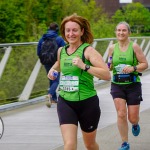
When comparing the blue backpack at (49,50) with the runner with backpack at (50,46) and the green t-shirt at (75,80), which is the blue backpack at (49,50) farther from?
the green t-shirt at (75,80)

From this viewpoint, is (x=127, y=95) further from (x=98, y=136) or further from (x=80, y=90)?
(x=80, y=90)

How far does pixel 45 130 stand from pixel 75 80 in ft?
11.9

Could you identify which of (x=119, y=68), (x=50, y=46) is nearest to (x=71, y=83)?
(x=119, y=68)

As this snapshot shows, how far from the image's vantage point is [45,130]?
29.7 feet

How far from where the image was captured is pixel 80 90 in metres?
5.57

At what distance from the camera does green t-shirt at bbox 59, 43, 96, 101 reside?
5535 millimetres

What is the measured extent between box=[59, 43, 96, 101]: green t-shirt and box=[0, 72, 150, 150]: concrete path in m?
2.12

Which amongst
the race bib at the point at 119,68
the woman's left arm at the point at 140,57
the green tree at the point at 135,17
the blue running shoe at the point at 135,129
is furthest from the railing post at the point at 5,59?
the green tree at the point at 135,17

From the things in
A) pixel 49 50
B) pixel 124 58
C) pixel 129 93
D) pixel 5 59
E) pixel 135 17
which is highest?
pixel 124 58

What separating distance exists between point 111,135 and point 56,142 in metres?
0.97

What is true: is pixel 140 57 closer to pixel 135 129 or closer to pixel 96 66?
pixel 135 129

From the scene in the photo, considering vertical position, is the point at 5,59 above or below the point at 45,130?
above

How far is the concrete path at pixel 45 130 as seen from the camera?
7828 mm

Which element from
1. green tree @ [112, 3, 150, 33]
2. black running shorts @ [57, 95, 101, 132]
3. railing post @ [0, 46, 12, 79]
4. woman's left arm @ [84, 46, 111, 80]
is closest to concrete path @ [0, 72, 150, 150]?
railing post @ [0, 46, 12, 79]
